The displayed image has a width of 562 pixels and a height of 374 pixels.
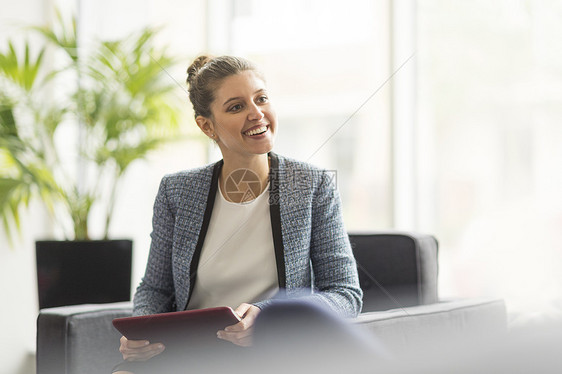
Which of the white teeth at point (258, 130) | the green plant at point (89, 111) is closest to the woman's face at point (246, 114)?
the white teeth at point (258, 130)

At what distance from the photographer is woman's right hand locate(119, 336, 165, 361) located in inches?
40.6

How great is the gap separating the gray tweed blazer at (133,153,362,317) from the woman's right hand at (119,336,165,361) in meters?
0.20

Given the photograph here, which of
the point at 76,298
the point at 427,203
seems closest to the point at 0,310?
the point at 76,298

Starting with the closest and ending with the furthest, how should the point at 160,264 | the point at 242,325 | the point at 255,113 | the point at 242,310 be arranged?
the point at 242,325, the point at 242,310, the point at 255,113, the point at 160,264

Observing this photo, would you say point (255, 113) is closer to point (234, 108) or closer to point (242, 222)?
point (234, 108)

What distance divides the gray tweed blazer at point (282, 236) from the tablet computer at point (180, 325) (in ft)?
0.81

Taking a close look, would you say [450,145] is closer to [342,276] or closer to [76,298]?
[342,276]

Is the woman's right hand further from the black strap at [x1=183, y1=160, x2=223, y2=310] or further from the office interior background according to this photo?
the office interior background

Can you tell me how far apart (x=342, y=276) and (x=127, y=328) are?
404 millimetres

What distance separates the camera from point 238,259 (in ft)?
4.12

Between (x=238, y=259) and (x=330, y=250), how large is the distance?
181 millimetres

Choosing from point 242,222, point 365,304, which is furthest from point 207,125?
point 365,304

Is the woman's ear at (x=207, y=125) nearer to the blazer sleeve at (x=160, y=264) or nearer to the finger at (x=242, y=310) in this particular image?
the blazer sleeve at (x=160, y=264)

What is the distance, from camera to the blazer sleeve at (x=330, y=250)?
1187mm
